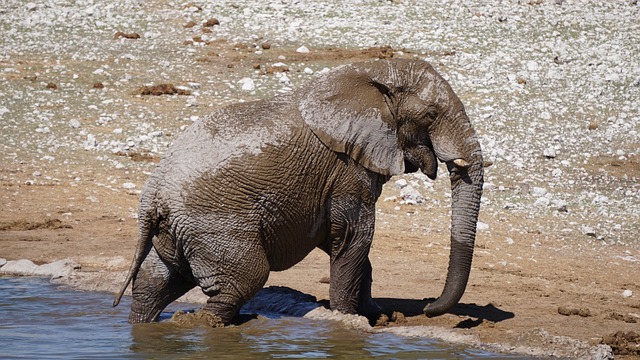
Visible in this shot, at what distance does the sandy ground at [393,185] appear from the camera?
1139 centimetres

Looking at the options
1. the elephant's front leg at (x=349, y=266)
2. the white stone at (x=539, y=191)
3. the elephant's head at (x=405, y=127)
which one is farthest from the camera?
the white stone at (x=539, y=191)

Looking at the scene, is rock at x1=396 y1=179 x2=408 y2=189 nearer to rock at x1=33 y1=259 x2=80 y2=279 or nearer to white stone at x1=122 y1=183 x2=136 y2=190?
white stone at x1=122 y1=183 x2=136 y2=190

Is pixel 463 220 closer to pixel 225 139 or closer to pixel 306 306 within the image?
pixel 306 306

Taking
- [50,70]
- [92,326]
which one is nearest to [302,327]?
[92,326]

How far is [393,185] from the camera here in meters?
16.8

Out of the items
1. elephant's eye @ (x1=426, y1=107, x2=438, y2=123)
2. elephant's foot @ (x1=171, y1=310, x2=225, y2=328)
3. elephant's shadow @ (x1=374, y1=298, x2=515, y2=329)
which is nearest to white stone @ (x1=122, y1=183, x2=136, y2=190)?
elephant's shadow @ (x1=374, y1=298, x2=515, y2=329)

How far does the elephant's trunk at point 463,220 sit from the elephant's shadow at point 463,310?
661mm

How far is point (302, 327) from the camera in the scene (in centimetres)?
1018

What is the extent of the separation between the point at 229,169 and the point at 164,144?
9.55 metres

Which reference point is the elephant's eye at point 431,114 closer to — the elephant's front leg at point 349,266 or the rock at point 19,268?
the elephant's front leg at point 349,266

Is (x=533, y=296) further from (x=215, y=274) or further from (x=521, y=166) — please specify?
(x=521, y=166)

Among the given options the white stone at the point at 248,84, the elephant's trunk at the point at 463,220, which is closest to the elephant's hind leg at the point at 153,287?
the elephant's trunk at the point at 463,220

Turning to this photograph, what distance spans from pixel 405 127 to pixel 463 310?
2193 millimetres

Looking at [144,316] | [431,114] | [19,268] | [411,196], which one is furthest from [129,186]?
[431,114]
